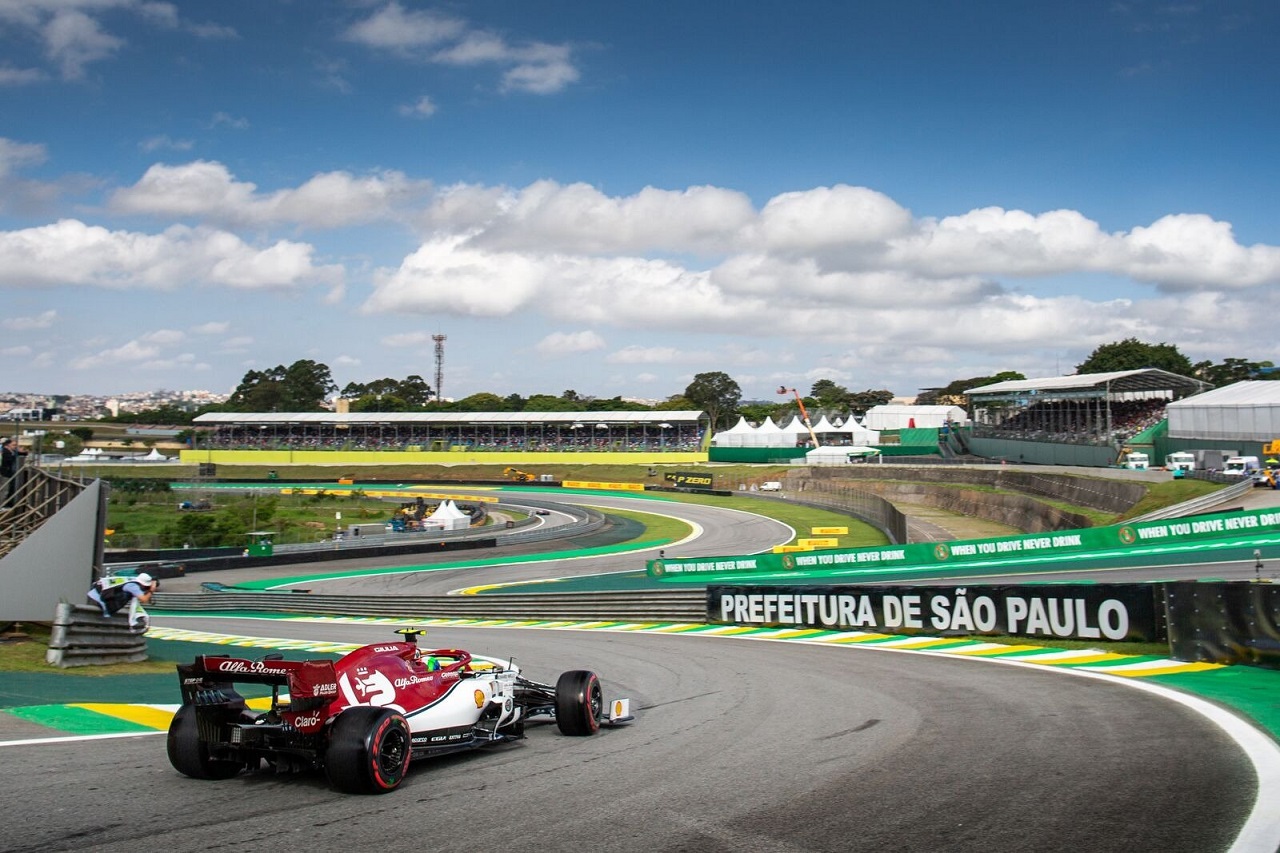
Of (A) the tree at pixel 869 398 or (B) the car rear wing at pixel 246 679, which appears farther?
(A) the tree at pixel 869 398

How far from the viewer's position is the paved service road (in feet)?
19.2

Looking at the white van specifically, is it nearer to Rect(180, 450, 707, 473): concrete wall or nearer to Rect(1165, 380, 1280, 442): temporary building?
Rect(1165, 380, 1280, 442): temporary building

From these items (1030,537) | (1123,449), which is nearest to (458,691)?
(1030,537)

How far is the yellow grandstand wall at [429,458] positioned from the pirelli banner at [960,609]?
238 ft

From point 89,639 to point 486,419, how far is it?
101 meters

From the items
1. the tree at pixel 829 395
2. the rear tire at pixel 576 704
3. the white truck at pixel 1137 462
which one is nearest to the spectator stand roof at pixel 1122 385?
the white truck at pixel 1137 462

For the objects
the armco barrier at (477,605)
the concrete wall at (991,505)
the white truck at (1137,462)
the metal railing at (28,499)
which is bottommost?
the armco barrier at (477,605)

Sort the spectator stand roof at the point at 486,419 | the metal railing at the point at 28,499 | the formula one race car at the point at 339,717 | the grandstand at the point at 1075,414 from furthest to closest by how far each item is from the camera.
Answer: the spectator stand roof at the point at 486,419 < the grandstand at the point at 1075,414 < the metal railing at the point at 28,499 < the formula one race car at the point at 339,717

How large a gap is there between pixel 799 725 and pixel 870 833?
373 cm

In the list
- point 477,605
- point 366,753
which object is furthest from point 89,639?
point 477,605

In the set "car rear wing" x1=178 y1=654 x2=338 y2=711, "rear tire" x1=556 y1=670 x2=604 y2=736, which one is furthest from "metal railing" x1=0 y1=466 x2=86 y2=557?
"rear tire" x1=556 y1=670 x2=604 y2=736

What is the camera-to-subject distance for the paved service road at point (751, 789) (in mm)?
5840

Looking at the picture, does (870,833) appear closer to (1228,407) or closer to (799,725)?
(799,725)

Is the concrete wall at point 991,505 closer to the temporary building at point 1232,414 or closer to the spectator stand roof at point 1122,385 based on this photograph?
the temporary building at point 1232,414
